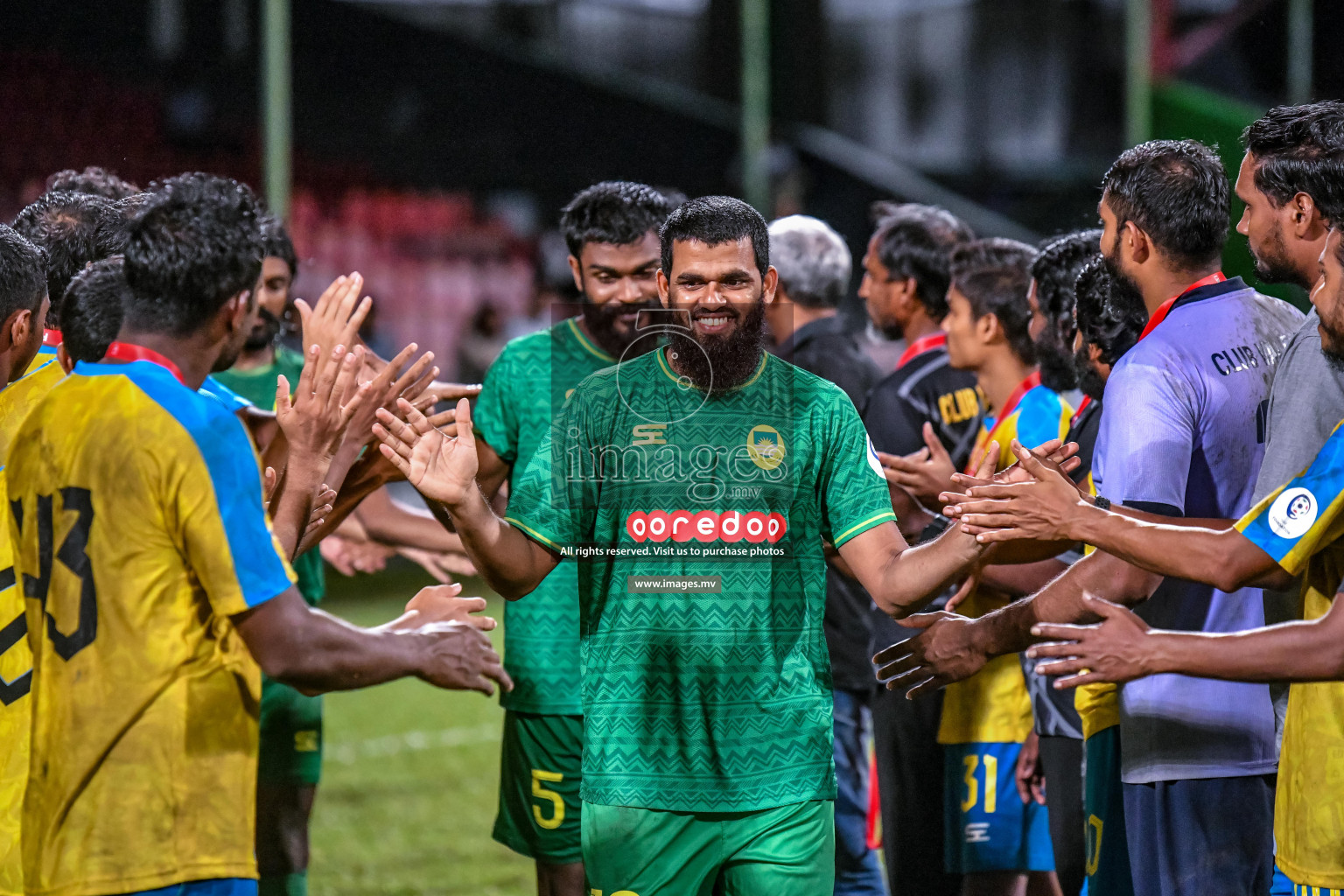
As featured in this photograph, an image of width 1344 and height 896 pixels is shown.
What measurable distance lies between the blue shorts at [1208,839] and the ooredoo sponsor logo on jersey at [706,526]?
1169 millimetres

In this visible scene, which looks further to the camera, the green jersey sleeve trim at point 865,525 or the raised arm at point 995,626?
the raised arm at point 995,626

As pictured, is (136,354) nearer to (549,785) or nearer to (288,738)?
(549,785)

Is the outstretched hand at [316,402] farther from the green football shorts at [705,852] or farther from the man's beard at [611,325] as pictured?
the man's beard at [611,325]

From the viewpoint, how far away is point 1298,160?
3115mm

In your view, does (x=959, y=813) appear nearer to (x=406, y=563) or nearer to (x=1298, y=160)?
(x=1298, y=160)

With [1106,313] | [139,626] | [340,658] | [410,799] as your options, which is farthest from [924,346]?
[410,799]

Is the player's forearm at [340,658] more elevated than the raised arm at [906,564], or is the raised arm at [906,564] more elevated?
the raised arm at [906,564]

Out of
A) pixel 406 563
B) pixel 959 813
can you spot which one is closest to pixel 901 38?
pixel 406 563

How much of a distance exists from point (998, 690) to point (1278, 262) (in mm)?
1865

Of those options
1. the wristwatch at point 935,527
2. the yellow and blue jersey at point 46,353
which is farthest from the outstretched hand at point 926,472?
the yellow and blue jersey at point 46,353

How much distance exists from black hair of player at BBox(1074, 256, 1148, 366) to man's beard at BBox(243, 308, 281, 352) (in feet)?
9.45

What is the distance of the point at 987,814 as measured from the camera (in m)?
4.49

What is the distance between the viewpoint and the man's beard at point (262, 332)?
16.4ft

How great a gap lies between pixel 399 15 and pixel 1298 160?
15.6m
